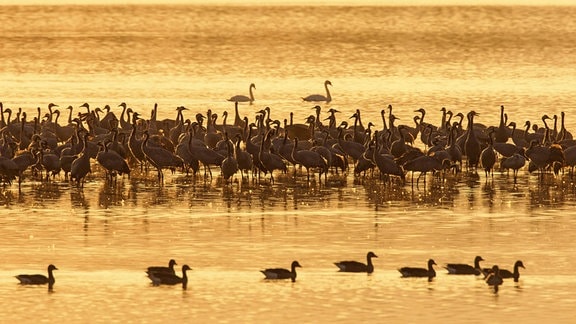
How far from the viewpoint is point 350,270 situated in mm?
27672

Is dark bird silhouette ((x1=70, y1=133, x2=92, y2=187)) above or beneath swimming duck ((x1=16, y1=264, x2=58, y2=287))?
above

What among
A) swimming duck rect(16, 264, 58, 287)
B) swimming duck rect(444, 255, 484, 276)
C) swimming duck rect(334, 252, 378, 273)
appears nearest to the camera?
swimming duck rect(16, 264, 58, 287)

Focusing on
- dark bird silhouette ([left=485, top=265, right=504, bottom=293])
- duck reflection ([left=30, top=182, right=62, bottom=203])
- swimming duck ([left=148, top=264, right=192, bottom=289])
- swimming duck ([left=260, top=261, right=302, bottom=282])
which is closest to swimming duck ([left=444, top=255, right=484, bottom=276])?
dark bird silhouette ([left=485, top=265, right=504, bottom=293])

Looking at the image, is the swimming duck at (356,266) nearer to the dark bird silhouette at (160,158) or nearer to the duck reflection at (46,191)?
the duck reflection at (46,191)

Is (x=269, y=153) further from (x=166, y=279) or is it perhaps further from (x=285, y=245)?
(x=166, y=279)

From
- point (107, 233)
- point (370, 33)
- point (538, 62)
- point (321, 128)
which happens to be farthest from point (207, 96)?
point (370, 33)

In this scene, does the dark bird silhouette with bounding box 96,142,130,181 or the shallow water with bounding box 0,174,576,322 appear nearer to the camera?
the shallow water with bounding box 0,174,576,322

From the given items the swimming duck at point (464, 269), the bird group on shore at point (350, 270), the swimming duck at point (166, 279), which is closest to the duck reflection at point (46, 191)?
the bird group on shore at point (350, 270)

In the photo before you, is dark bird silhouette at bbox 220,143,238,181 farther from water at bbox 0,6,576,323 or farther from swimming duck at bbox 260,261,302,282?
swimming duck at bbox 260,261,302,282

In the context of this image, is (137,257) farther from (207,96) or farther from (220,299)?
(207,96)

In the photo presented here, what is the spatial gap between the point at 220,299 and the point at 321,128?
2042 cm

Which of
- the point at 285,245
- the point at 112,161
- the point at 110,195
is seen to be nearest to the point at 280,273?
the point at 285,245

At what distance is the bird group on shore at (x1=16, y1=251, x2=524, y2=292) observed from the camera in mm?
26625

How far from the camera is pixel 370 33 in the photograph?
116125 millimetres
